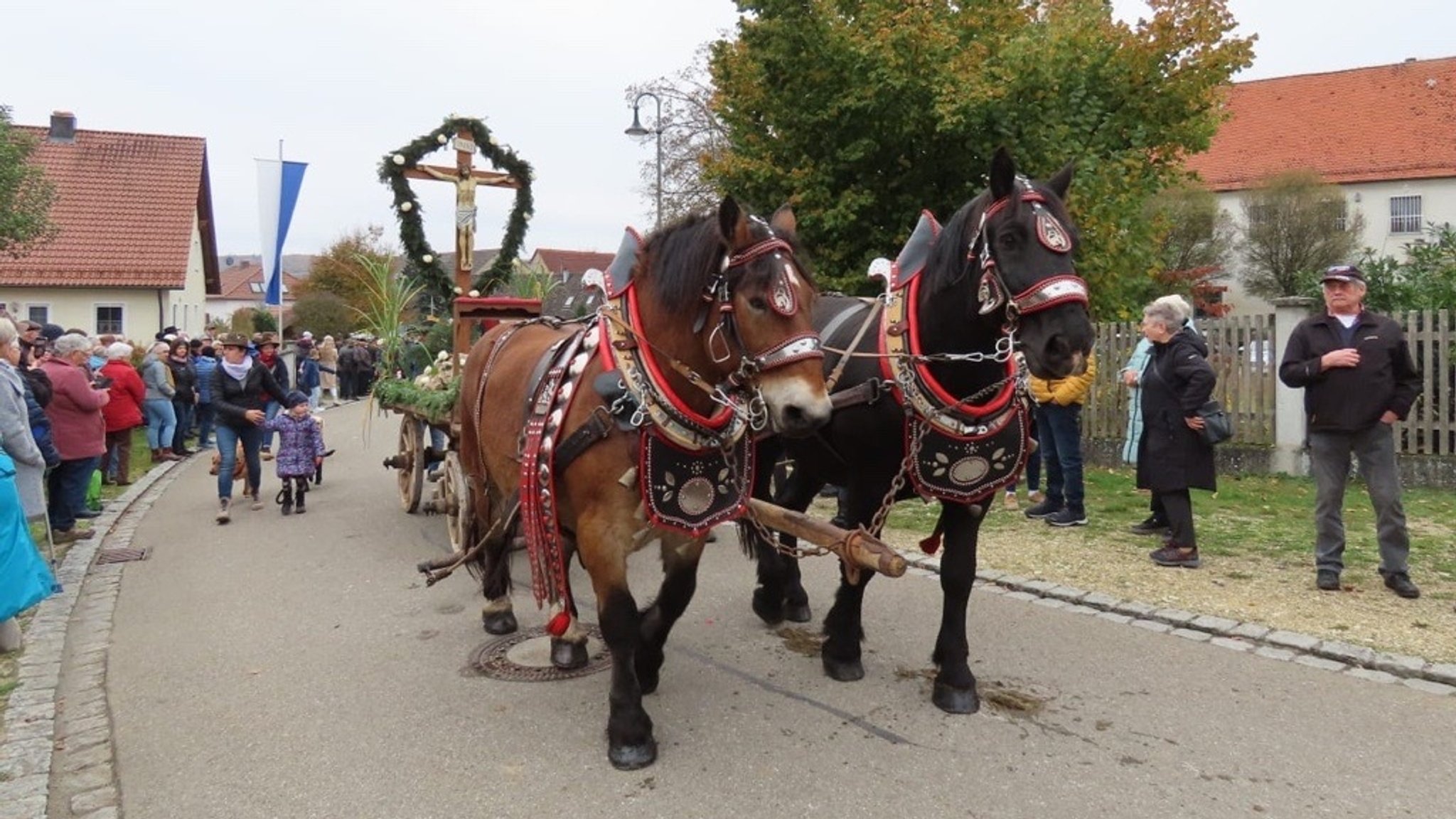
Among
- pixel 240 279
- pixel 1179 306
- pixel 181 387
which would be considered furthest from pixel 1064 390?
pixel 240 279

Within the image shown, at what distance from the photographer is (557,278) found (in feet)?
30.0

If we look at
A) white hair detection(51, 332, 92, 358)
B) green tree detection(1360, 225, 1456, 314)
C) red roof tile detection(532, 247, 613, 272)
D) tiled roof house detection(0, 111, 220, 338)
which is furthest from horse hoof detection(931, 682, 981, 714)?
red roof tile detection(532, 247, 613, 272)

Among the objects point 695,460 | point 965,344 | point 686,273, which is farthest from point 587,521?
point 965,344

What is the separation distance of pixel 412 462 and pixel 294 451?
144cm

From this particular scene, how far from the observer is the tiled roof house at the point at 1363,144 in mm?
32688

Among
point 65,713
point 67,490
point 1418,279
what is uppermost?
point 1418,279

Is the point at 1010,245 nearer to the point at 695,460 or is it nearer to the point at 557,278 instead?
the point at 695,460

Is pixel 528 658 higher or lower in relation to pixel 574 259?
lower

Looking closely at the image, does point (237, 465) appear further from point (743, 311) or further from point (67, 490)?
point (743, 311)

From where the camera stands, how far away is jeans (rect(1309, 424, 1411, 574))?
544 centimetres

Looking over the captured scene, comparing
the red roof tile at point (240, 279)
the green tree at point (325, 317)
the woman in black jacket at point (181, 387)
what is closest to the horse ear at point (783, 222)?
the woman in black jacket at point (181, 387)

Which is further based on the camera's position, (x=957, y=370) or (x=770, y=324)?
(x=957, y=370)

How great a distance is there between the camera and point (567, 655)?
4.45 m

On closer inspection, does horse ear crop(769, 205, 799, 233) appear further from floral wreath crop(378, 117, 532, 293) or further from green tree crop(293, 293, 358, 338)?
green tree crop(293, 293, 358, 338)
